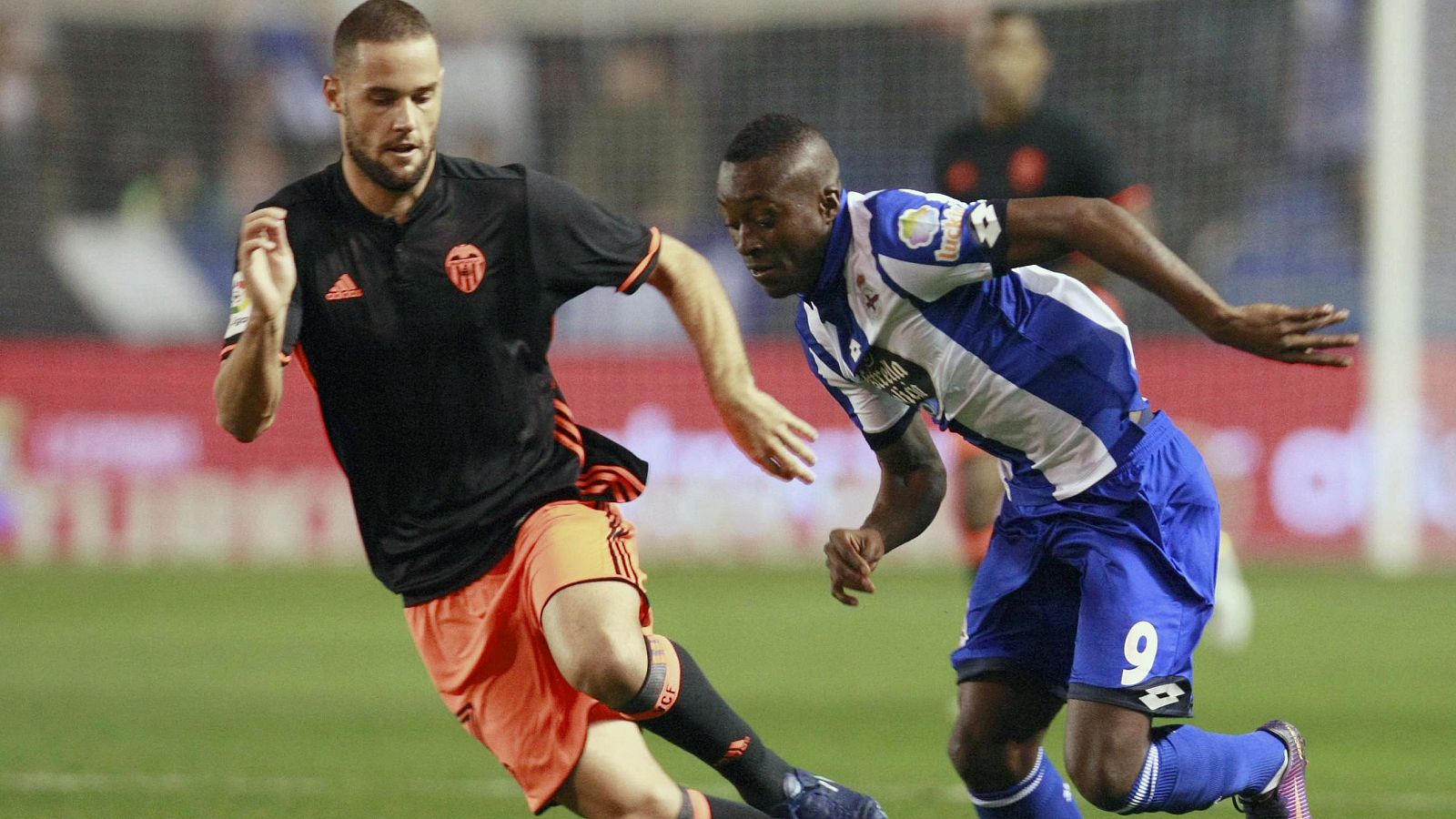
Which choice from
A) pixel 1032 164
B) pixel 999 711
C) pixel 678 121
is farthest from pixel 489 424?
pixel 678 121

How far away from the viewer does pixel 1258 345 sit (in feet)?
13.3

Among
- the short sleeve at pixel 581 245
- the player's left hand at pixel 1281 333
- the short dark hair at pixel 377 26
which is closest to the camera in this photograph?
the player's left hand at pixel 1281 333

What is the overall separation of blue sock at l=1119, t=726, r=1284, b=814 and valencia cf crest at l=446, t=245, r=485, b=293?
6.24 feet

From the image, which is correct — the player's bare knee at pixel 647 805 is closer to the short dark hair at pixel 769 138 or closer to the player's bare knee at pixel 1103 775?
the player's bare knee at pixel 1103 775

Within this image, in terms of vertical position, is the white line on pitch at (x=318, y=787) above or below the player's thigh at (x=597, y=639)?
below

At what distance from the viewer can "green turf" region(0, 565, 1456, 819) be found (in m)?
6.65

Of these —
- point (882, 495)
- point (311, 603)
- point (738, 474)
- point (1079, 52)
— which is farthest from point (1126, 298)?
point (882, 495)

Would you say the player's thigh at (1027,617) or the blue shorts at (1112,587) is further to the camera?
the player's thigh at (1027,617)

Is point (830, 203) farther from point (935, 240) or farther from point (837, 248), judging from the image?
point (935, 240)

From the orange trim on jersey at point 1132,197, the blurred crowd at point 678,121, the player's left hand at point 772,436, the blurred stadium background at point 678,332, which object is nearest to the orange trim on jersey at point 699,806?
the player's left hand at point 772,436

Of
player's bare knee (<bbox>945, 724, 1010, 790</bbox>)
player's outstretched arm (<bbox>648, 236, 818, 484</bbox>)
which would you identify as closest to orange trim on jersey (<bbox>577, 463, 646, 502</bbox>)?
player's outstretched arm (<bbox>648, 236, 818, 484</bbox>)

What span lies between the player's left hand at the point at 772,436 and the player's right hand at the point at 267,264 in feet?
3.36

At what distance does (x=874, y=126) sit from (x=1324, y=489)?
4623mm

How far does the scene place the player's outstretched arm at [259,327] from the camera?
14.0 ft
